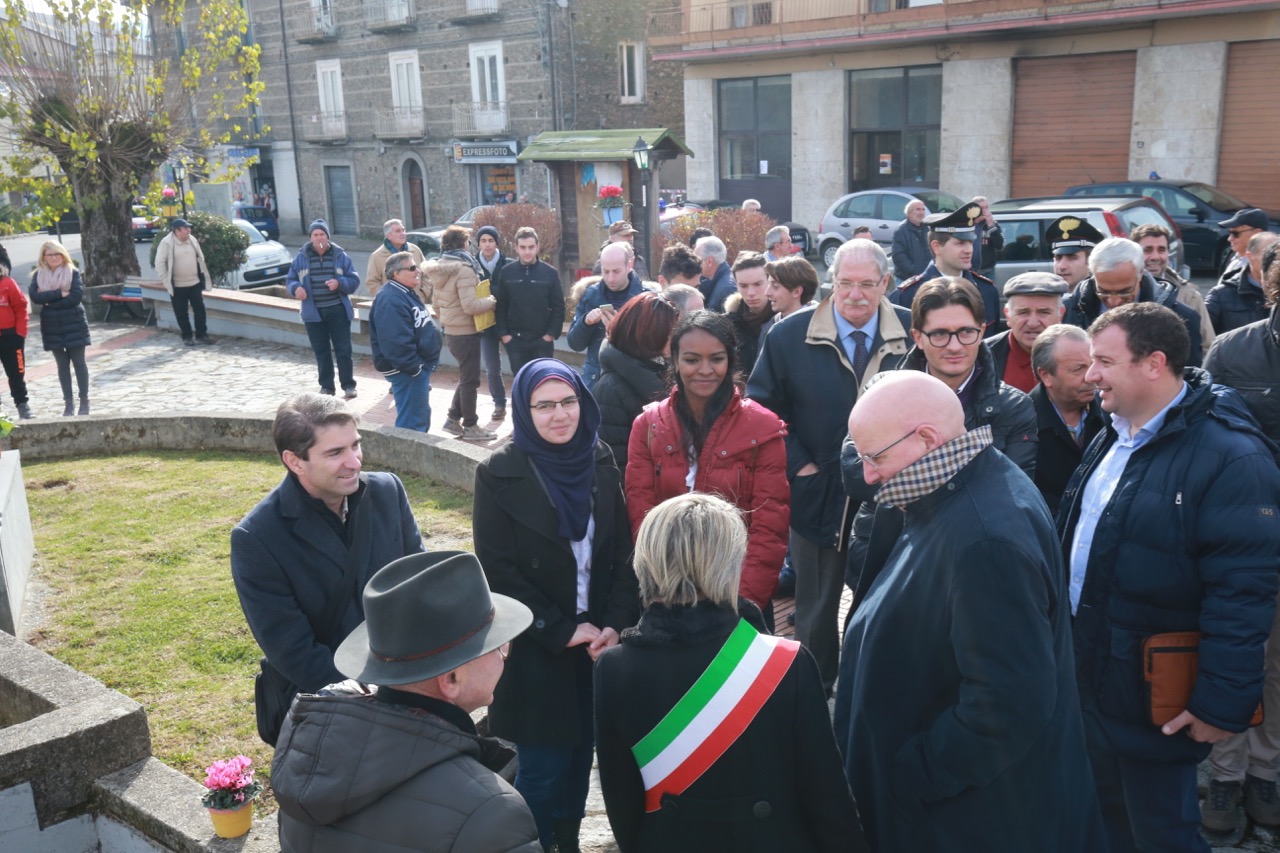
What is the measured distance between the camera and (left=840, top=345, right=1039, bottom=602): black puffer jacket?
12.0ft

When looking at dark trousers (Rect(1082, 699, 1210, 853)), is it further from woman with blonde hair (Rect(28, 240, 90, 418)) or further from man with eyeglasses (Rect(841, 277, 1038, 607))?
woman with blonde hair (Rect(28, 240, 90, 418))

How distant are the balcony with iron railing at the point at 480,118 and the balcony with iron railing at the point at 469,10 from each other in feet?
7.90

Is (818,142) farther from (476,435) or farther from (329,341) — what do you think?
(476,435)

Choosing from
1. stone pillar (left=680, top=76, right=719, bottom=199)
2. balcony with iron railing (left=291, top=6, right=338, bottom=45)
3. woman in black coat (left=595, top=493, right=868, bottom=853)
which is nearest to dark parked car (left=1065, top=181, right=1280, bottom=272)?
stone pillar (left=680, top=76, right=719, bottom=199)

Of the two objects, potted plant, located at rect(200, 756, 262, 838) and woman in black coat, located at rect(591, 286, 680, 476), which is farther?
woman in black coat, located at rect(591, 286, 680, 476)

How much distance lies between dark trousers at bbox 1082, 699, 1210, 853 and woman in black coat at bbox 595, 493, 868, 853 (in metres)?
1.27

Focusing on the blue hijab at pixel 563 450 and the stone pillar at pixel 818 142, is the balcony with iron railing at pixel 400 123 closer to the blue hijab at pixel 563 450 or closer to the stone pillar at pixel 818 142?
the stone pillar at pixel 818 142

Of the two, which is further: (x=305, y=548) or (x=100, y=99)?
(x=100, y=99)

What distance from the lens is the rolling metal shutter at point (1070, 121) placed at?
2277 cm

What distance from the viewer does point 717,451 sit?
13.8 ft

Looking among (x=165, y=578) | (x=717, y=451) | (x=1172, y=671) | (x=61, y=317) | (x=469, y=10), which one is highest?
(x=469, y=10)

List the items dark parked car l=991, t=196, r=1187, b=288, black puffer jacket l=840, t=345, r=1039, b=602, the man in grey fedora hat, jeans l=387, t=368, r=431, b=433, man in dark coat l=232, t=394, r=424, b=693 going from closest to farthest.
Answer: the man in grey fedora hat
man in dark coat l=232, t=394, r=424, b=693
black puffer jacket l=840, t=345, r=1039, b=602
jeans l=387, t=368, r=431, b=433
dark parked car l=991, t=196, r=1187, b=288

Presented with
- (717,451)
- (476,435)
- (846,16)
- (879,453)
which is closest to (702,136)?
(846,16)

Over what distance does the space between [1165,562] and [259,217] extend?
38127mm
